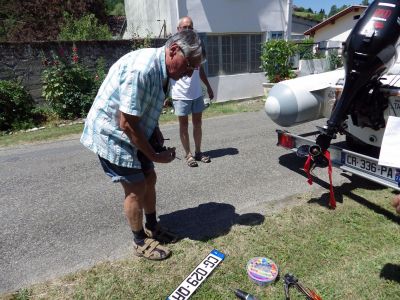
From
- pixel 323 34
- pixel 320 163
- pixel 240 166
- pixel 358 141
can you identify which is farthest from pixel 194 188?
pixel 323 34

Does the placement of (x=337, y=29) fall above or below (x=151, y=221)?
above

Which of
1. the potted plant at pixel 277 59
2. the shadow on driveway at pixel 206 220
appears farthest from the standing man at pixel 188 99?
the potted plant at pixel 277 59

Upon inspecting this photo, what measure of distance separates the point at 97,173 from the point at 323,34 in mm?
28829

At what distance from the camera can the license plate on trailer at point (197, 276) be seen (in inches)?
95.5

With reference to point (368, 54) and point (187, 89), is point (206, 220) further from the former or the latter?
point (368, 54)

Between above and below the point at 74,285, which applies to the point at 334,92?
above

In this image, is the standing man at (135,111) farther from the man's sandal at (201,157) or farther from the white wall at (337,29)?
the white wall at (337,29)

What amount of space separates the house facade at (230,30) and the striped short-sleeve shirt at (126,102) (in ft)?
27.1

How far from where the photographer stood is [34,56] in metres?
8.76

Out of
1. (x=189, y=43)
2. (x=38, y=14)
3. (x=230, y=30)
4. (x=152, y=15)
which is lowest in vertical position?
(x=189, y=43)

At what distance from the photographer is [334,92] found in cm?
419

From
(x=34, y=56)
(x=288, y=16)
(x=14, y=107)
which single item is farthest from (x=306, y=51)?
(x=14, y=107)

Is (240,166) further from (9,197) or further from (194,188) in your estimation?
(9,197)

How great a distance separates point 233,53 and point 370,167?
8.87 meters
